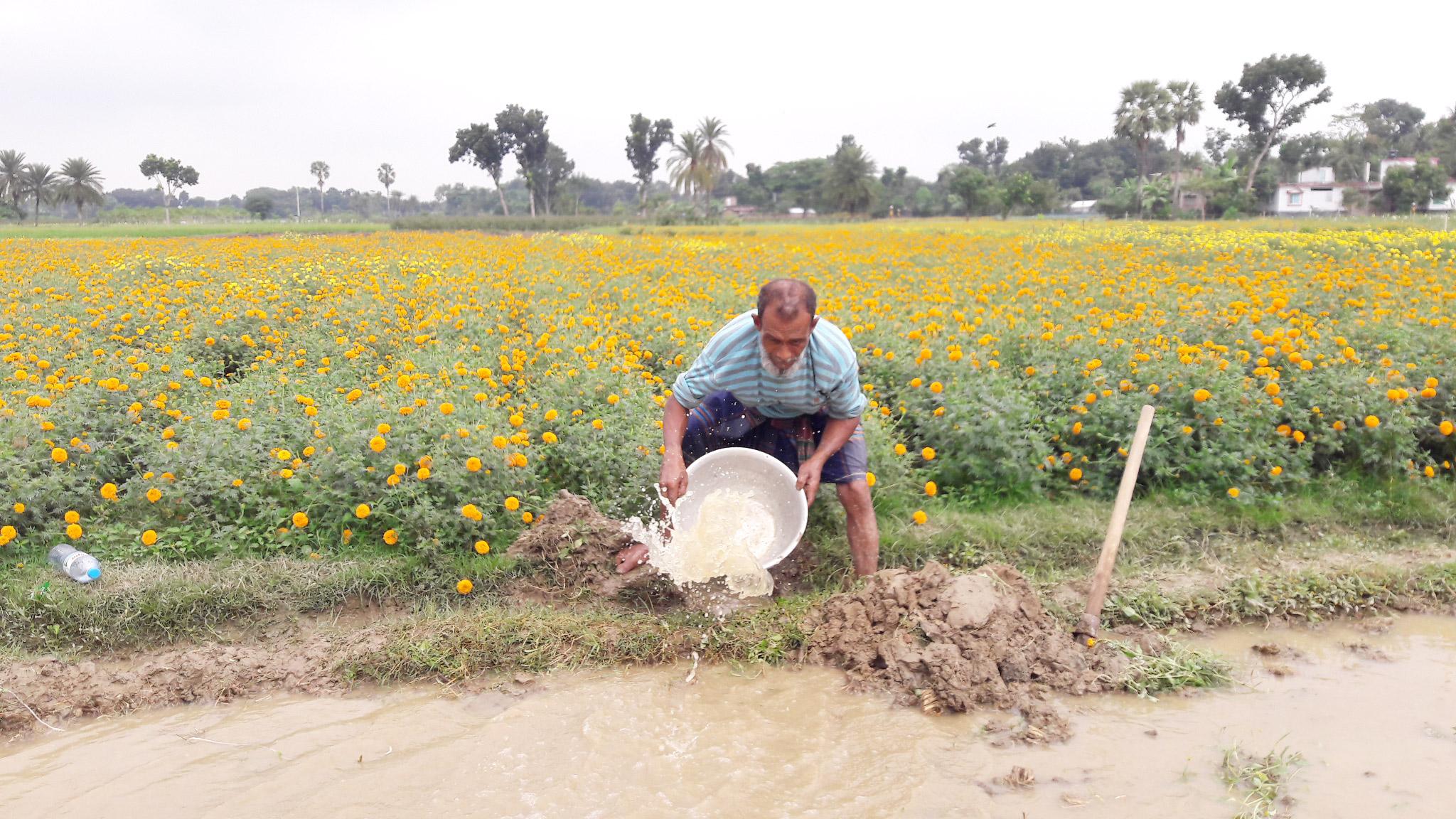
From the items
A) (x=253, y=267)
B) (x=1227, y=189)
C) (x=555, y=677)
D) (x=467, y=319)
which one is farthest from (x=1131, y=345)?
(x=1227, y=189)

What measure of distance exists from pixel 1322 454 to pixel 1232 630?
170 centimetres

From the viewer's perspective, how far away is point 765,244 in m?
14.1

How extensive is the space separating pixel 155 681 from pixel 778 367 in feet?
7.31

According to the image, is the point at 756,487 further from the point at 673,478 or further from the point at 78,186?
the point at 78,186

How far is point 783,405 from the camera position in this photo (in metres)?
3.46

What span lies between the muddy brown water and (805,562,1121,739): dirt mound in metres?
0.08

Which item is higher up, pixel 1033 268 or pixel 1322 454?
pixel 1033 268

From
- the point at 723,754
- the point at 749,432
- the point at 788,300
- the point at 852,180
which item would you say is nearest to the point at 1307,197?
the point at 852,180

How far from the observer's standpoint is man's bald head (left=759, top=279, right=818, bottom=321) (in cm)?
289

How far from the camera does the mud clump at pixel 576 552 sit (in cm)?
368

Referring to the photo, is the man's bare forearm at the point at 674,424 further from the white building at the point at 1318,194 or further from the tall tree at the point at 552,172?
the tall tree at the point at 552,172

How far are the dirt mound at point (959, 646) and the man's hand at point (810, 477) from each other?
0.40 meters

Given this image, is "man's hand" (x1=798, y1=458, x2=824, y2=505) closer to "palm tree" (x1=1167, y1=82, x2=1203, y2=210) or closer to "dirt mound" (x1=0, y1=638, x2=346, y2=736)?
"dirt mound" (x1=0, y1=638, x2=346, y2=736)

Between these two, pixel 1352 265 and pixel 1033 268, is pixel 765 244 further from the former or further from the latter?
pixel 1352 265
